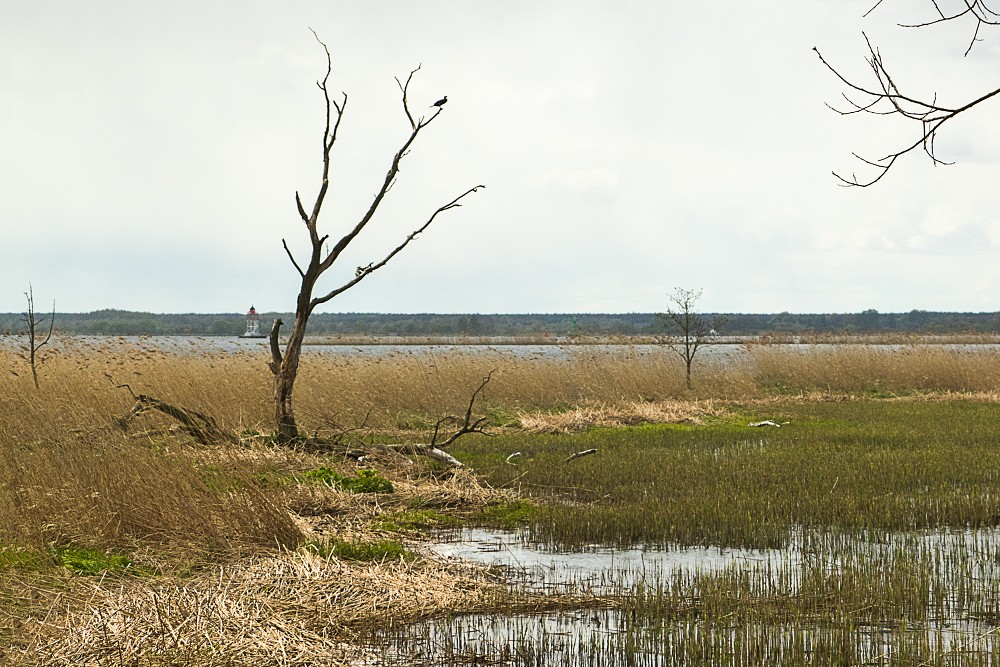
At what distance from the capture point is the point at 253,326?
139 m

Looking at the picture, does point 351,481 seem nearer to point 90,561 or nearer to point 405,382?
point 90,561

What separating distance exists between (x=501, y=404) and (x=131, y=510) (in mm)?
15572

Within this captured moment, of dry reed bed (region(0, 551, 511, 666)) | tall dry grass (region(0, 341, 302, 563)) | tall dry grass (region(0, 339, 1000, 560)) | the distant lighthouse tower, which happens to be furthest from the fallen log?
the distant lighthouse tower

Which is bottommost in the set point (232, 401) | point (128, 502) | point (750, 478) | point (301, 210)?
point (750, 478)

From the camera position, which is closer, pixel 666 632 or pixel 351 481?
pixel 666 632

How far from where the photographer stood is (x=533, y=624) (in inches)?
277

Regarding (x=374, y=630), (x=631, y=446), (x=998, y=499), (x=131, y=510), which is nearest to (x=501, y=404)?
(x=631, y=446)

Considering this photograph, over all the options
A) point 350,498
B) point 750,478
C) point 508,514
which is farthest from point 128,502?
point 750,478

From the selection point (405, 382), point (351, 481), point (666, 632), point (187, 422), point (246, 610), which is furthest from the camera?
point (405, 382)

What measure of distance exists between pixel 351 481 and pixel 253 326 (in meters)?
131

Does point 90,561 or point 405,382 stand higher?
point 405,382

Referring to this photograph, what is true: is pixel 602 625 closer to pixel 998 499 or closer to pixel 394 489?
pixel 394 489

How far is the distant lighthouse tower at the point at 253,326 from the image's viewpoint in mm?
132800

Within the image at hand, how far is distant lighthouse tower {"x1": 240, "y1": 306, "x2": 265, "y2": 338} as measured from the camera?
5228 inches
